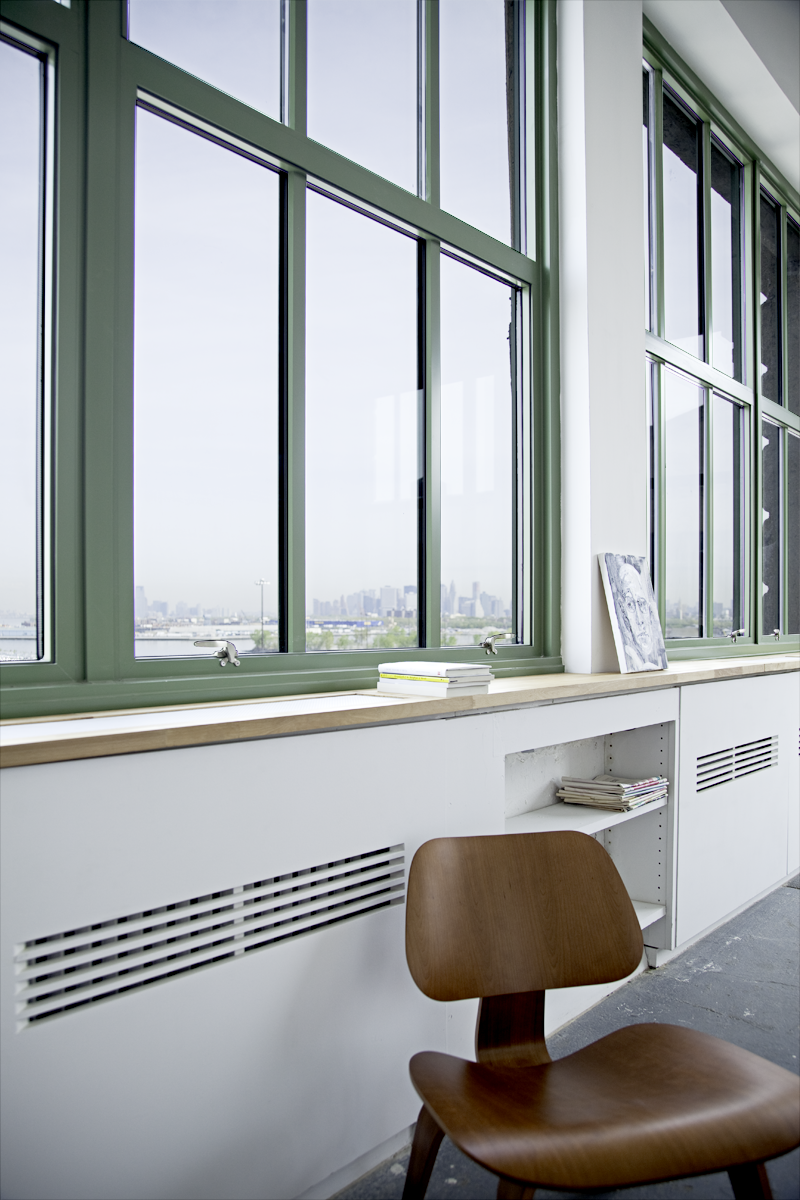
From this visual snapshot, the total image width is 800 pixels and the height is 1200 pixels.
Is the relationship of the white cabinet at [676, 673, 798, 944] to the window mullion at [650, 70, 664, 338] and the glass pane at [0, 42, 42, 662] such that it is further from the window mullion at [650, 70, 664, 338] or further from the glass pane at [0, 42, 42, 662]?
the glass pane at [0, 42, 42, 662]

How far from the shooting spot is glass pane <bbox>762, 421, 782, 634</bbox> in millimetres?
4746

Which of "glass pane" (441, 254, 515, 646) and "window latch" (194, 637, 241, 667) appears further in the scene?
"glass pane" (441, 254, 515, 646)

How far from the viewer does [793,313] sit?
5.18 meters

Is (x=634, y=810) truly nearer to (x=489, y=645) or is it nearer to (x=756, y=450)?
(x=489, y=645)

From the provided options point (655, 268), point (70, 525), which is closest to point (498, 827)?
point (70, 525)

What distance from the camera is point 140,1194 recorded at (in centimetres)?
127

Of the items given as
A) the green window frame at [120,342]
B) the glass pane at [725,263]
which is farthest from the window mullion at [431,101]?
the glass pane at [725,263]

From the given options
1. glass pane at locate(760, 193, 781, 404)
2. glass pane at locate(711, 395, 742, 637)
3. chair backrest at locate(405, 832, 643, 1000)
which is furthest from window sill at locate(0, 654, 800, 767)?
glass pane at locate(760, 193, 781, 404)

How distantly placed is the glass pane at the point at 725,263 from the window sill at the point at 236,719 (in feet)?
9.02

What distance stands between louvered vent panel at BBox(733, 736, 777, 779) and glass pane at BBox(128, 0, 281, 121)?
9.46ft

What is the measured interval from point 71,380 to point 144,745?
80cm

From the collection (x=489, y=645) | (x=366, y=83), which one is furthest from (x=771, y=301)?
(x=489, y=645)

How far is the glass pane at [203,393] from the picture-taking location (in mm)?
1799

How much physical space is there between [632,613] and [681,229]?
224 centimetres
